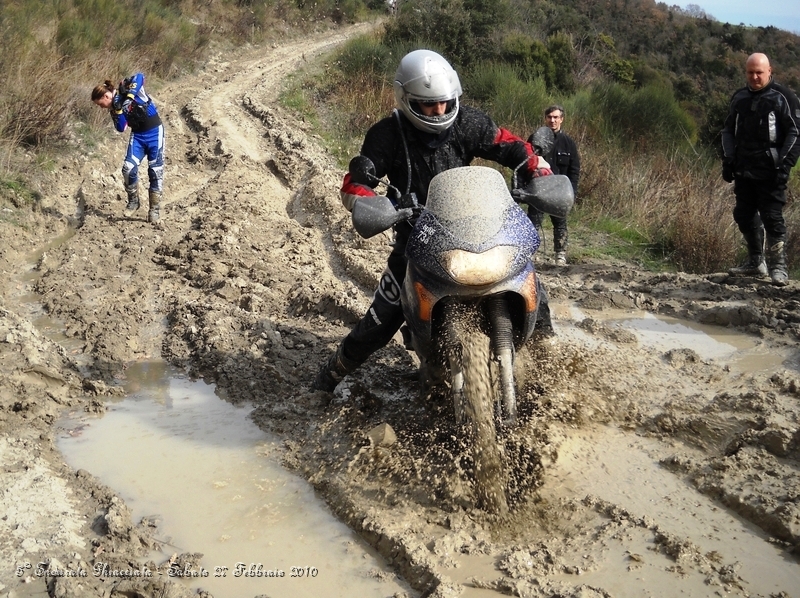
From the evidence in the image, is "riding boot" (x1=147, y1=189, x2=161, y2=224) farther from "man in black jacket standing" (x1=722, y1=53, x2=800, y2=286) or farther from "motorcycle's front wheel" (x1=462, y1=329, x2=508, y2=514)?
"motorcycle's front wheel" (x1=462, y1=329, x2=508, y2=514)

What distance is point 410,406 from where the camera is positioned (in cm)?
464

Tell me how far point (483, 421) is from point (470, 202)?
97cm

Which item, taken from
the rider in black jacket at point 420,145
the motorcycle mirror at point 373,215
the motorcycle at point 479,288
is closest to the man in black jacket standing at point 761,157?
the rider in black jacket at point 420,145

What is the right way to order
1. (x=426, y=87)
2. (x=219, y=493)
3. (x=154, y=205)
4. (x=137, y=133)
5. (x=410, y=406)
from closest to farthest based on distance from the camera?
(x=426, y=87) < (x=219, y=493) < (x=410, y=406) < (x=154, y=205) < (x=137, y=133)

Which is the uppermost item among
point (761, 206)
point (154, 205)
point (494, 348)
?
point (494, 348)

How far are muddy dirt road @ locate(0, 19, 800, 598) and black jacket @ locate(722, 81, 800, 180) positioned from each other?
1048mm

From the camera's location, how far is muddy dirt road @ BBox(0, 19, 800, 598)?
3219 millimetres

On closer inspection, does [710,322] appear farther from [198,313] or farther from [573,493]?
[198,313]

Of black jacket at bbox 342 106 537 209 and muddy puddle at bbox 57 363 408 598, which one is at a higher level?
black jacket at bbox 342 106 537 209

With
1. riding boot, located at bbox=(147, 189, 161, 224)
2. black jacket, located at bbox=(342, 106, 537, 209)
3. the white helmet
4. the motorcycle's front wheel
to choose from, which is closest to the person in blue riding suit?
riding boot, located at bbox=(147, 189, 161, 224)

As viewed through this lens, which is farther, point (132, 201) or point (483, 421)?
point (132, 201)

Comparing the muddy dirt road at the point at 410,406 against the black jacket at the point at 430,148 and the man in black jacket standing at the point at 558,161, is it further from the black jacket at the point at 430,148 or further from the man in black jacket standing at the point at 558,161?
the black jacket at the point at 430,148

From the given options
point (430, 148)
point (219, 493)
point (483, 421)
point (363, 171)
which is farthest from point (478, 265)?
point (219, 493)

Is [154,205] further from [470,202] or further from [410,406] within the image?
[470,202]
